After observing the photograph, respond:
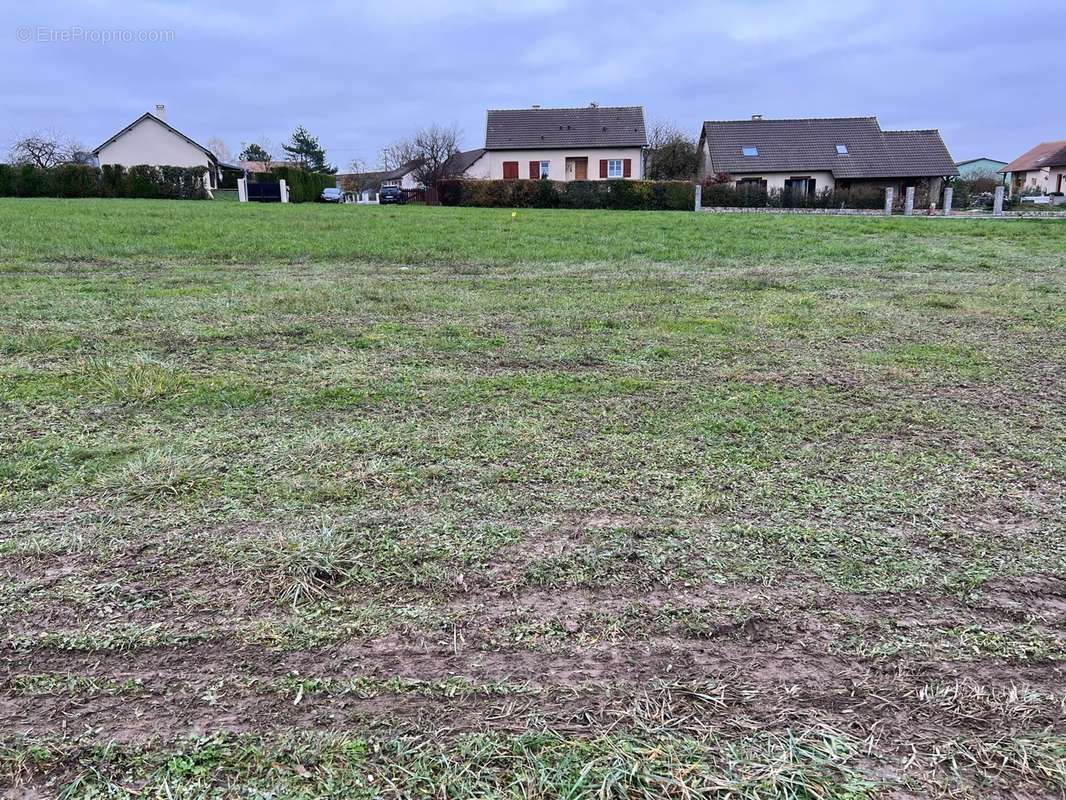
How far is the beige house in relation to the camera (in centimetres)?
4459

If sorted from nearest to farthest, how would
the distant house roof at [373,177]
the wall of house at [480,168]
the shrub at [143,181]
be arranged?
the shrub at [143,181] → the wall of house at [480,168] → the distant house roof at [373,177]

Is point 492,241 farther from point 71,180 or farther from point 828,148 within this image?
point 828,148

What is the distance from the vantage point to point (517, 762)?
4.59 feet

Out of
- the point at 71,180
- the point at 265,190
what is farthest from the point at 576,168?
the point at 71,180

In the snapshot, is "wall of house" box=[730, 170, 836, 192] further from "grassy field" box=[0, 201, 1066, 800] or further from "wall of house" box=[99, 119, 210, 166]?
"grassy field" box=[0, 201, 1066, 800]

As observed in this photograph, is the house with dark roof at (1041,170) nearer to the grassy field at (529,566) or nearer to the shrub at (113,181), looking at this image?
the shrub at (113,181)

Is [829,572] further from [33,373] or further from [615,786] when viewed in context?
[33,373]

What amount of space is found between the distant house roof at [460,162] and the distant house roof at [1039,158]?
3841 centimetres

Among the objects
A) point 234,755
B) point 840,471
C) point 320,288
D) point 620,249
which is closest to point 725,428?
point 840,471

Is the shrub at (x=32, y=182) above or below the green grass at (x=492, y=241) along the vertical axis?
above

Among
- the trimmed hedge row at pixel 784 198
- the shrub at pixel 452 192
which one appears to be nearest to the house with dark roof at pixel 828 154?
the trimmed hedge row at pixel 784 198

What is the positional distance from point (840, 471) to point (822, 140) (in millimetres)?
41612

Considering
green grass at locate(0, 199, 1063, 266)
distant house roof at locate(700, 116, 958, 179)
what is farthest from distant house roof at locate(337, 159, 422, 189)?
green grass at locate(0, 199, 1063, 266)

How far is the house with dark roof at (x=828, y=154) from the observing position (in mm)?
37812
